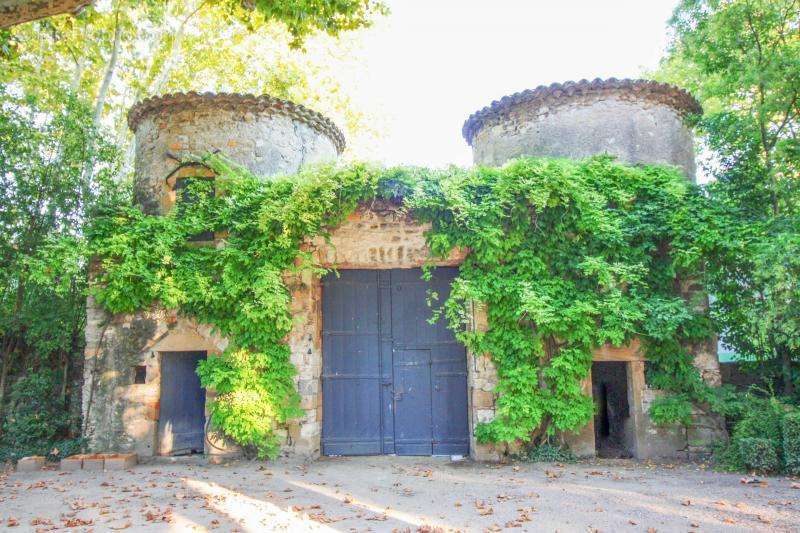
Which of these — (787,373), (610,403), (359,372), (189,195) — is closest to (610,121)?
(787,373)

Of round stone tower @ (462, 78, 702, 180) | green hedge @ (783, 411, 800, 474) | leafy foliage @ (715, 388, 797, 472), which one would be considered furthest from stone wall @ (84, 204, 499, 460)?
green hedge @ (783, 411, 800, 474)

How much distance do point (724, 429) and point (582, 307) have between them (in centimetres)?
249

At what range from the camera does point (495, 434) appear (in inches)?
277

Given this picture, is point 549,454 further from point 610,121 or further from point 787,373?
point 610,121

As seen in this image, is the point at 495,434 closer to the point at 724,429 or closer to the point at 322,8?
the point at 724,429

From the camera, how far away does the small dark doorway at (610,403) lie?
28.3ft

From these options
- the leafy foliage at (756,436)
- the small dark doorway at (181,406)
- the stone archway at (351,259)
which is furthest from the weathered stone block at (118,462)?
the leafy foliage at (756,436)

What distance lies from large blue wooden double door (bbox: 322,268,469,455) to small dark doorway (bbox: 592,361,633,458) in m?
2.51

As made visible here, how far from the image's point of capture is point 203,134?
30.3 feet

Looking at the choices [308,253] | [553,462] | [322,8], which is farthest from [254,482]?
[322,8]

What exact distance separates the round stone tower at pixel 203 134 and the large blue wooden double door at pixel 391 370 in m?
2.83

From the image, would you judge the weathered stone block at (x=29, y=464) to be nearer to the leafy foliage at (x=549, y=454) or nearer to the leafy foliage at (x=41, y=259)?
the leafy foliage at (x=41, y=259)

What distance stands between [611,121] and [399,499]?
6.80m

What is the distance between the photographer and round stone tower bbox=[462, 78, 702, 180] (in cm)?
911
